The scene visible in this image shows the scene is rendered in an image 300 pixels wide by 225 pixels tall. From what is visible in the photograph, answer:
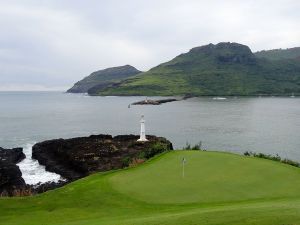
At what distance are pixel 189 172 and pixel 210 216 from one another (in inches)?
372

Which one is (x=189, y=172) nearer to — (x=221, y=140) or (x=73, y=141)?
(x=73, y=141)

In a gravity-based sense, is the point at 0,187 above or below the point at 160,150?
below

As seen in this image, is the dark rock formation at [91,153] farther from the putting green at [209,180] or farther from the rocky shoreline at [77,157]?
the putting green at [209,180]

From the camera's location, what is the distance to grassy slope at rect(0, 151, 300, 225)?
56.4ft

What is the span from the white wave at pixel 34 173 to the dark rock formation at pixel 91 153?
0.68 meters

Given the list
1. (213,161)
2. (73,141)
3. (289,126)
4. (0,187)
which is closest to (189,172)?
(213,161)

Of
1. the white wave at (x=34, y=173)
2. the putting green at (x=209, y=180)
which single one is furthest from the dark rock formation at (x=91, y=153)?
the putting green at (x=209, y=180)

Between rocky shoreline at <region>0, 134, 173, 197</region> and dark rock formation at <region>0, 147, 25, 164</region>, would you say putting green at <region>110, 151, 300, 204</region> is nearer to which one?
rocky shoreline at <region>0, 134, 173, 197</region>

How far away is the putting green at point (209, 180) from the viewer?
2172 cm

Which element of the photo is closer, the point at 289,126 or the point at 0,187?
the point at 0,187

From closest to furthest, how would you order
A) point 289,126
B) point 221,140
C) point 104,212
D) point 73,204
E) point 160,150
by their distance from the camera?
point 104,212, point 73,204, point 160,150, point 221,140, point 289,126

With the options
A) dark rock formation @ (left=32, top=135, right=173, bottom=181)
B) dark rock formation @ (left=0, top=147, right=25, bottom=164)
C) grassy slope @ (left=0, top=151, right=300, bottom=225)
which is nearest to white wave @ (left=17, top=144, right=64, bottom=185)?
dark rock formation @ (left=32, top=135, right=173, bottom=181)

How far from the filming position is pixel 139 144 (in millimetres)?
52031

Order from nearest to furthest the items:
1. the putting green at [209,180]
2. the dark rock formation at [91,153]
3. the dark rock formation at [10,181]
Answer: the putting green at [209,180] → the dark rock formation at [10,181] → the dark rock formation at [91,153]
